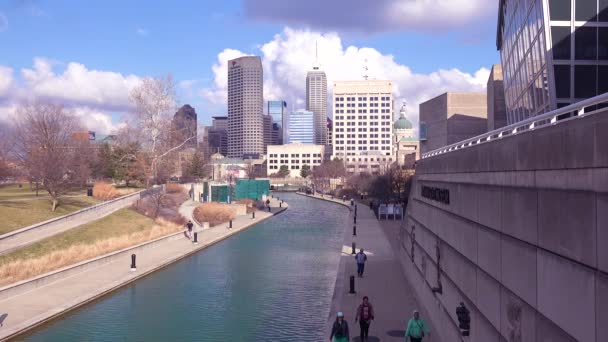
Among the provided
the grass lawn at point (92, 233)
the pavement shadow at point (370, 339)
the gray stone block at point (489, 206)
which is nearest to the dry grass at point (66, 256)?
the grass lawn at point (92, 233)

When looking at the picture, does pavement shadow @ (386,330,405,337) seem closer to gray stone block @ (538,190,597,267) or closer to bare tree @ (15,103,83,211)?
gray stone block @ (538,190,597,267)

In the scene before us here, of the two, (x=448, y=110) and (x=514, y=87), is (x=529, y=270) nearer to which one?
(x=514, y=87)

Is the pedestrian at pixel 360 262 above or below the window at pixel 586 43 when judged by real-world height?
below

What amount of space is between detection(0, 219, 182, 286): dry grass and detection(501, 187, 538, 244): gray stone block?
818 inches

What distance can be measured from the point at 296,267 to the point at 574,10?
752 inches

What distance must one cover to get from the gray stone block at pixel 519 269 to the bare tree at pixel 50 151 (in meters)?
36.4

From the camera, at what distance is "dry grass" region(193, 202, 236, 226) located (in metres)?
58.7

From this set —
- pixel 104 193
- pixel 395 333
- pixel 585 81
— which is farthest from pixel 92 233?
pixel 585 81

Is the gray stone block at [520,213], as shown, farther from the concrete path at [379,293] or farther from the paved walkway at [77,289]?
the paved walkway at [77,289]

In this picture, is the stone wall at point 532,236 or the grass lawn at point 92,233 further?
the grass lawn at point 92,233

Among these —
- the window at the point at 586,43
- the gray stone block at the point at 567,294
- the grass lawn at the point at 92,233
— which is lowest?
the grass lawn at the point at 92,233

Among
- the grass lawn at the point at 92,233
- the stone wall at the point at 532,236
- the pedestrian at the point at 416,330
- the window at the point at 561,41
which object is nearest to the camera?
the stone wall at the point at 532,236

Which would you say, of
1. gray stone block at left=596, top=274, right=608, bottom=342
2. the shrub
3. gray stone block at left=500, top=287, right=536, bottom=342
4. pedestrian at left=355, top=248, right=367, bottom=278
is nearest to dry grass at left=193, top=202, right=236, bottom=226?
the shrub

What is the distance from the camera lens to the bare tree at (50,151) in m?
42.3
